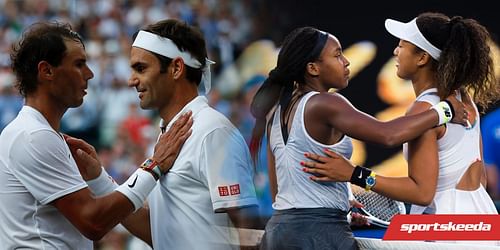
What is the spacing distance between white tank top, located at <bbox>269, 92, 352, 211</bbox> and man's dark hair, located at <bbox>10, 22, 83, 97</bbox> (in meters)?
0.72

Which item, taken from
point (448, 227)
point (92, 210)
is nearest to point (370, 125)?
point (448, 227)

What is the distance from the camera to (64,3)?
9016mm

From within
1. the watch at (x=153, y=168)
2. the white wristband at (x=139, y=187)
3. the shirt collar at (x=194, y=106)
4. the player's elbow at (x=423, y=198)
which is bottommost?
the player's elbow at (x=423, y=198)

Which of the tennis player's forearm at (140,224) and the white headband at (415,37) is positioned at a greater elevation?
the white headband at (415,37)

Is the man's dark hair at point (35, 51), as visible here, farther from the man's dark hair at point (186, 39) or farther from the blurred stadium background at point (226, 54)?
the blurred stadium background at point (226, 54)

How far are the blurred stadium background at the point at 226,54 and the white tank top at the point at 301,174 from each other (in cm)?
30

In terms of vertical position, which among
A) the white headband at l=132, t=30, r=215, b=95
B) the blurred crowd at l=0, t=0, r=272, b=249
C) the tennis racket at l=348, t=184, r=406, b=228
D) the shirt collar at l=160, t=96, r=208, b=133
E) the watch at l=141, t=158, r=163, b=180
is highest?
the white headband at l=132, t=30, r=215, b=95

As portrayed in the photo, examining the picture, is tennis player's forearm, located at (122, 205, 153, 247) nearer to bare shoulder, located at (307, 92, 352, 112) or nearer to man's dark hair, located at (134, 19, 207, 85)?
man's dark hair, located at (134, 19, 207, 85)

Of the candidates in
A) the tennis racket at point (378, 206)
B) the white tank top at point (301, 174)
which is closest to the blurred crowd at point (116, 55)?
the tennis racket at point (378, 206)


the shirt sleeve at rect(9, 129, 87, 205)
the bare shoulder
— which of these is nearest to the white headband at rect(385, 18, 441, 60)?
the bare shoulder

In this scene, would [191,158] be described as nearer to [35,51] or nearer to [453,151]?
[35,51]

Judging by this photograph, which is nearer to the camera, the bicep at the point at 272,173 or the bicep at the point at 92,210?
the bicep at the point at 92,210

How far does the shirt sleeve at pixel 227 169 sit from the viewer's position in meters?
2.78

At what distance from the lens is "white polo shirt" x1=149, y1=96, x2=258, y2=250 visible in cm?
281
